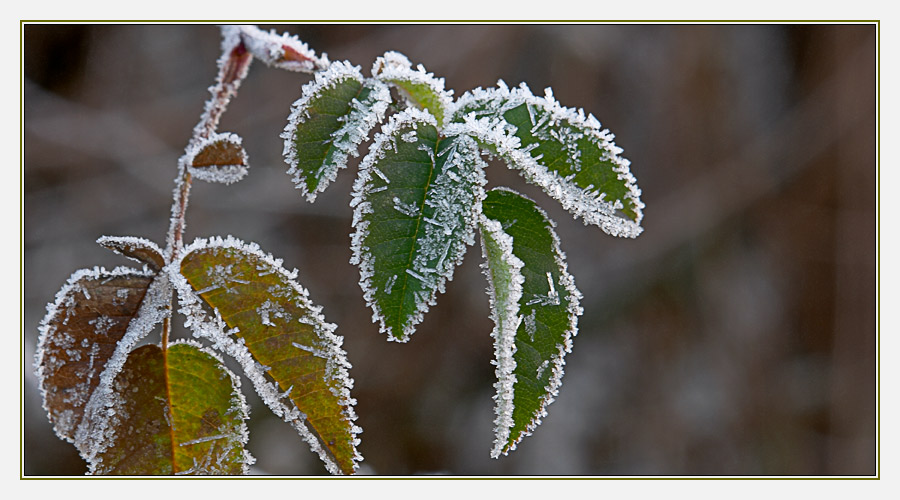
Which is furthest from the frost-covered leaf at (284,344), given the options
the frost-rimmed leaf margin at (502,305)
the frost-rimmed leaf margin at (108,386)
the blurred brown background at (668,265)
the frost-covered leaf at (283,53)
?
the blurred brown background at (668,265)

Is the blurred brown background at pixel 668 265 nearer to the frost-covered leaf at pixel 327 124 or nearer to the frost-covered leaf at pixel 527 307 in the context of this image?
the frost-covered leaf at pixel 327 124

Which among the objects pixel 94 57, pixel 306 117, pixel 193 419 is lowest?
pixel 193 419

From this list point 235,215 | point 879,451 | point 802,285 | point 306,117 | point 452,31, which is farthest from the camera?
point 802,285

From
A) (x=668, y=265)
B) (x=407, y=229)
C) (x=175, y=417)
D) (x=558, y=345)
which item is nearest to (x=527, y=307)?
(x=558, y=345)

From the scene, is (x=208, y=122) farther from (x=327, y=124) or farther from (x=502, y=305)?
(x=502, y=305)

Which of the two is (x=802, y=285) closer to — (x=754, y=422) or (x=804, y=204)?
(x=804, y=204)

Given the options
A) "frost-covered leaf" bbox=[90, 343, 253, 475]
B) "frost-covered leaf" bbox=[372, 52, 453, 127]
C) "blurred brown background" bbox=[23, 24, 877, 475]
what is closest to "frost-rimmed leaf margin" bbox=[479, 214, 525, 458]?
"frost-covered leaf" bbox=[372, 52, 453, 127]

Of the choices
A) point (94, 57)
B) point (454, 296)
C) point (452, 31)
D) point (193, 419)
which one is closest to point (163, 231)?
point (94, 57)
